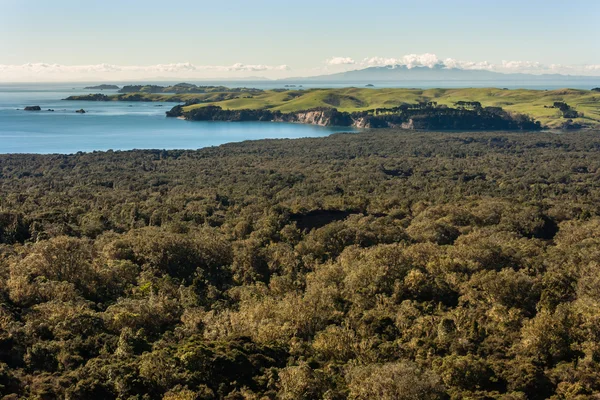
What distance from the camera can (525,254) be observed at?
169 feet

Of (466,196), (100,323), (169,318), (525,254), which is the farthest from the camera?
(466,196)

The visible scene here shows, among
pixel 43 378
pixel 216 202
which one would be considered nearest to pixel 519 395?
pixel 43 378

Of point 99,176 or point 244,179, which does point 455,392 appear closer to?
point 244,179

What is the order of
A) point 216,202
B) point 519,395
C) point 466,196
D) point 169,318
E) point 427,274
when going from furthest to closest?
point 466,196 → point 216,202 → point 427,274 → point 169,318 → point 519,395

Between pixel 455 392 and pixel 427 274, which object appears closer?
pixel 455 392

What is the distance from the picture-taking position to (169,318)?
39156 mm

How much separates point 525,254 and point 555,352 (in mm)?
20794

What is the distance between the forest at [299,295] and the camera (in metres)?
29.1

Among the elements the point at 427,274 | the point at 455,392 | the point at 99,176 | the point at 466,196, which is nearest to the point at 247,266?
the point at 427,274

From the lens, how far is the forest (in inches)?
1144

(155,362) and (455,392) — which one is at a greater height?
(155,362)

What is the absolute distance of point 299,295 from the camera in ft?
143

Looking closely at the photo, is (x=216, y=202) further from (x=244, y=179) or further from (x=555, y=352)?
(x=555, y=352)

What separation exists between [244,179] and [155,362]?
7563 centimetres
